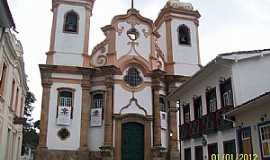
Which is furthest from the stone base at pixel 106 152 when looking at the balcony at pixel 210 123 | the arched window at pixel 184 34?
the arched window at pixel 184 34

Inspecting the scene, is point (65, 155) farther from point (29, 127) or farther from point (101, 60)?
point (29, 127)

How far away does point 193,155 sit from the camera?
1933 cm

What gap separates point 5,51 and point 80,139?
1198 centimetres

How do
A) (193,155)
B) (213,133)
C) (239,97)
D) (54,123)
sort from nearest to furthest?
1. (239,97)
2. (213,133)
3. (193,155)
4. (54,123)

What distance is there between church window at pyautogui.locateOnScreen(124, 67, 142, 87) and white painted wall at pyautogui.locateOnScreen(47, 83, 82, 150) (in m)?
3.95

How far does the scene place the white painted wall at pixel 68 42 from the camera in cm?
2761

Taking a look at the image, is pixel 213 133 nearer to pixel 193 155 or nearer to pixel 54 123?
pixel 193 155

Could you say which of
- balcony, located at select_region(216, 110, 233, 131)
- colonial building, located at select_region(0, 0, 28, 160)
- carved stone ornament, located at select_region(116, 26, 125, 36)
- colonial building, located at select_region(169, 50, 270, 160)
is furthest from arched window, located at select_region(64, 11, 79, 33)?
balcony, located at select_region(216, 110, 233, 131)

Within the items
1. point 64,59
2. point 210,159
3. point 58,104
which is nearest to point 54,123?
point 58,104

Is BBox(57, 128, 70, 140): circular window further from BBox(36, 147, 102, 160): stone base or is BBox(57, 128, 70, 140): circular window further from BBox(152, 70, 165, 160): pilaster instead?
BBox(152, 70, 165, 160): pilaster

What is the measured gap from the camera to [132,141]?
86.8ft

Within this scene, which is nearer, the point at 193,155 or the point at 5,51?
the point at 5,51

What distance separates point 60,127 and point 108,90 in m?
4.54

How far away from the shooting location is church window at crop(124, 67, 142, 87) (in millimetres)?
27516
